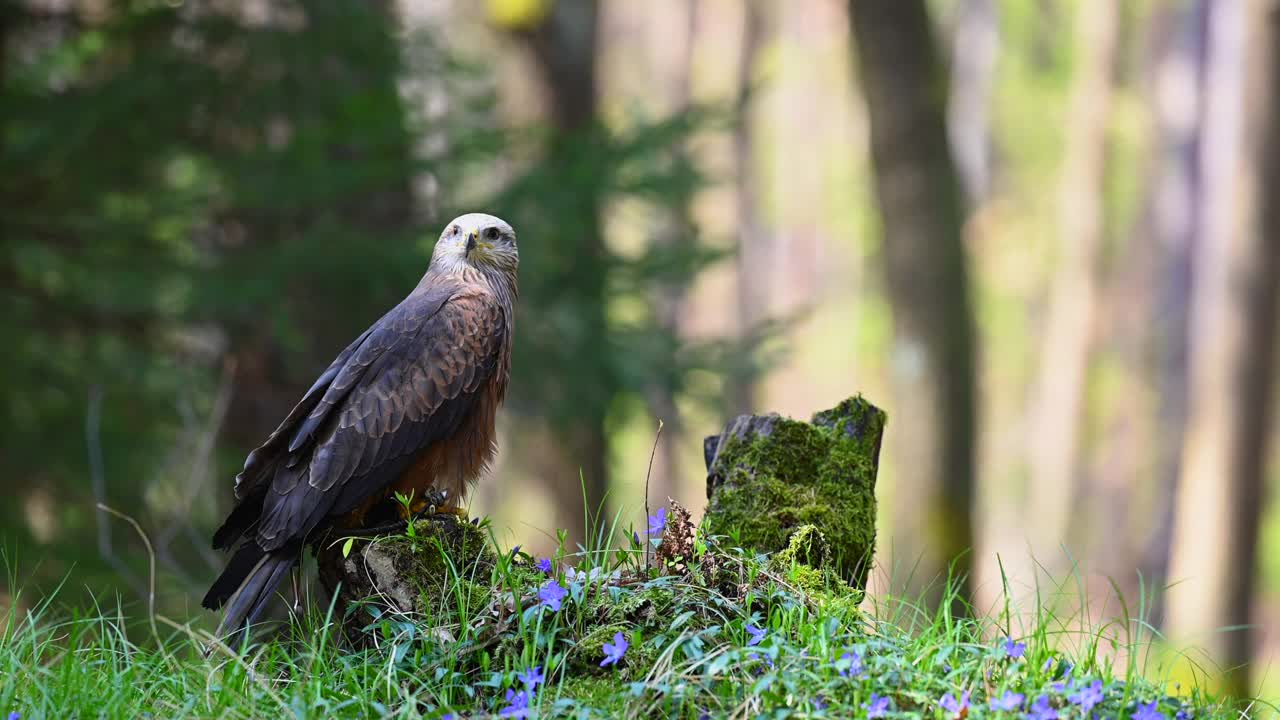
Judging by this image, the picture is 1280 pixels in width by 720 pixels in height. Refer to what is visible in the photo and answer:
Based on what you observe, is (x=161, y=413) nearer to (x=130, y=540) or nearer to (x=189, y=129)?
(x=130, y=540)

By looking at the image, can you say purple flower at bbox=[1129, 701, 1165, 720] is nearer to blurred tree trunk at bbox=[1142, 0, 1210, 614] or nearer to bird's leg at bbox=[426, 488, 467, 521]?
bird's leg at bbox=[426, 488, 467, 521]

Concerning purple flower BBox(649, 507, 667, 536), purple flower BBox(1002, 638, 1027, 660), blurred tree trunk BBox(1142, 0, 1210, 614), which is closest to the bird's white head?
purple flower BBox(649, 507, 667, 536)

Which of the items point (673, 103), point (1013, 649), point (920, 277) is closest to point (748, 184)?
point (673, 103)

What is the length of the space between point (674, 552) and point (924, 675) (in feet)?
2.74

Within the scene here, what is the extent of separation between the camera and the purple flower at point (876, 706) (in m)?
2.78

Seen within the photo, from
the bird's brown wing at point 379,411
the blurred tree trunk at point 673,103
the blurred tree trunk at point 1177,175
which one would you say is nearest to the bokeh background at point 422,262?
the bird's brown wing at point 379,411

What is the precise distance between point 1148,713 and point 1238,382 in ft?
27.0

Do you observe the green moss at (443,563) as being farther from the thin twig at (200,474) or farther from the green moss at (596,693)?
the thin twig at (200,474)

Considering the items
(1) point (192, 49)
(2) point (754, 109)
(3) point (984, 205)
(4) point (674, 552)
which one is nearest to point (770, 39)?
(2) point (754, 109)

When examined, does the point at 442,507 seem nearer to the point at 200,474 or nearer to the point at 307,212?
the point at 200,474

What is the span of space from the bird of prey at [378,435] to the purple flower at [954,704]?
215 cm

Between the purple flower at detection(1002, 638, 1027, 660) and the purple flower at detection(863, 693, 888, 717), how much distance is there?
42cm

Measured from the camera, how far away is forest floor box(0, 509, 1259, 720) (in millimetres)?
2936

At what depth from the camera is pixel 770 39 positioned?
87.7ft
